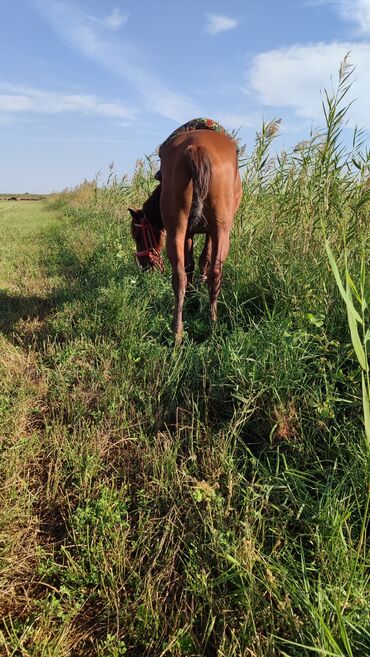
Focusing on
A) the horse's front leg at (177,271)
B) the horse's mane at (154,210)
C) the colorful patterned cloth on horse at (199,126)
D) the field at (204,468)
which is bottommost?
the field at (204,468)

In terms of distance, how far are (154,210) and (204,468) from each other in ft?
9.77

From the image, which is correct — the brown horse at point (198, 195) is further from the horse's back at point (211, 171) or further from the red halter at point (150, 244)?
the red halter at point (150, 244)

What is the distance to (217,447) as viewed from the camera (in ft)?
6.13

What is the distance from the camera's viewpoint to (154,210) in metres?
4.05

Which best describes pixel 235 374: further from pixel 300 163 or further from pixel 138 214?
pixel 138 214

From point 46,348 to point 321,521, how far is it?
2.38 metres

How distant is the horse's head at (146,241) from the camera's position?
427cm

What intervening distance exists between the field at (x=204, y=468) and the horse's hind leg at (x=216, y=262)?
19 centimetres

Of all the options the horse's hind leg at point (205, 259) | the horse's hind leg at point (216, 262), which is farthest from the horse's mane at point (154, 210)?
the horse's hind leg at point (216, 262)

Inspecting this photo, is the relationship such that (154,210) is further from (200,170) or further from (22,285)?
(22,285)

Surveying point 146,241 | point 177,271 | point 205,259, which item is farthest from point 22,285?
point 177,271

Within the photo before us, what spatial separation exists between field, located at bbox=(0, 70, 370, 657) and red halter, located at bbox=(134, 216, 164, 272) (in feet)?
3.14

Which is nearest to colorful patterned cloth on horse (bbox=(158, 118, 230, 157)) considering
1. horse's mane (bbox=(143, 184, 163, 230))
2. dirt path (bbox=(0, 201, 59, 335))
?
horse's mane (bbox=(143, 184, 163, 230))

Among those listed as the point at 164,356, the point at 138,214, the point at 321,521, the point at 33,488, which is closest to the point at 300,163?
the point at 138,214
